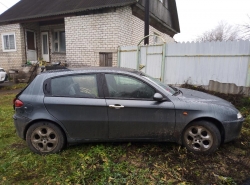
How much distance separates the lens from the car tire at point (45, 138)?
317cm

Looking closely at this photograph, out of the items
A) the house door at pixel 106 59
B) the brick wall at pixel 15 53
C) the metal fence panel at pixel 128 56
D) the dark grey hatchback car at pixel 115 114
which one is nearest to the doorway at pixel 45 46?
the brick wall at pixel 15 53

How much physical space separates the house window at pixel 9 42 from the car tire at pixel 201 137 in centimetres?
1397

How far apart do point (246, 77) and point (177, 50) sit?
2478 mm

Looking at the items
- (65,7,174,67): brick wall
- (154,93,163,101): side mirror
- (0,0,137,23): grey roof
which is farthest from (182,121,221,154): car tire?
(0,0,137,23): grey roof

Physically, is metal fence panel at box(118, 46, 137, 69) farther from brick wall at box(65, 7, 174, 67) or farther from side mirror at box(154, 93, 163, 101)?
side mirror at box(154, 93, 163, 101)

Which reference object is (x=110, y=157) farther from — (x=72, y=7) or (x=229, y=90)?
(x=72, y=7)

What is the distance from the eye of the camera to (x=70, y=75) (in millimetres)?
3287

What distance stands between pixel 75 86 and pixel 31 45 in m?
12.7

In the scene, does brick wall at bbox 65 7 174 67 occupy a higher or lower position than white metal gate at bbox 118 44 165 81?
higher

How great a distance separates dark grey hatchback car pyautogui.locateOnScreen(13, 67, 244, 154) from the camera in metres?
3.06

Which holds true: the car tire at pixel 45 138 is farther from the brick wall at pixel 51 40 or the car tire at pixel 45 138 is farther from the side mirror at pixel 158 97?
the brick wall at pixel 51 40

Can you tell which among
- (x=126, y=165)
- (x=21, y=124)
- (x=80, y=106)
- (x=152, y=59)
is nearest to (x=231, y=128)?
(x=126, y=165)

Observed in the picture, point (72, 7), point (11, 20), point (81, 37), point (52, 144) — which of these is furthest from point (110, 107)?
point (11, 20)

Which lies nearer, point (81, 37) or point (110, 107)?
point (110, 107)
